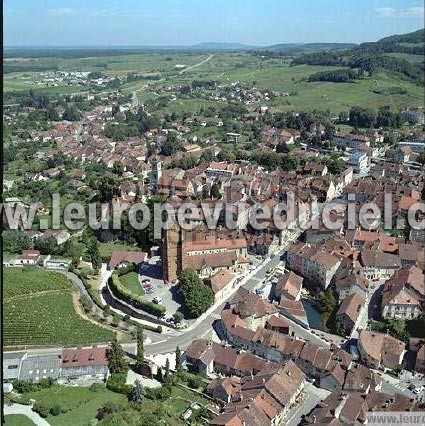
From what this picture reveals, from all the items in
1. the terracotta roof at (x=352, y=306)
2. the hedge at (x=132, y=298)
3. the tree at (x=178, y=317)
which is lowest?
the tree at (x=178, y=317)

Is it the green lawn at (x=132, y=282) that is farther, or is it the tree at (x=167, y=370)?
the green lawn at (x=132, y=282)

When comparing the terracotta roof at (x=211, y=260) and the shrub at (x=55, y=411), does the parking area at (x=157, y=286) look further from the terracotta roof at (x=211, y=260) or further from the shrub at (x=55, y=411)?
the shrub at (x=55, y=411)

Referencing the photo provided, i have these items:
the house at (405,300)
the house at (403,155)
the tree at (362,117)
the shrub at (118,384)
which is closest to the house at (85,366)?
the shrub at (118,384)

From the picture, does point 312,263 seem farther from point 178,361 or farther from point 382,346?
point 178,361

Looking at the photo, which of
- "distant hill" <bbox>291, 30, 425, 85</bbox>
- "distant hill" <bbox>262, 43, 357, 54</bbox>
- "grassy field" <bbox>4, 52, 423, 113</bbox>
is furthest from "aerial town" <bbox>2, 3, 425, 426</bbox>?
"distant hill" <bbox>262, 43, 357, 54</bbox>

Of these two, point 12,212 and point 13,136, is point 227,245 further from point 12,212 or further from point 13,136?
point 13,136
